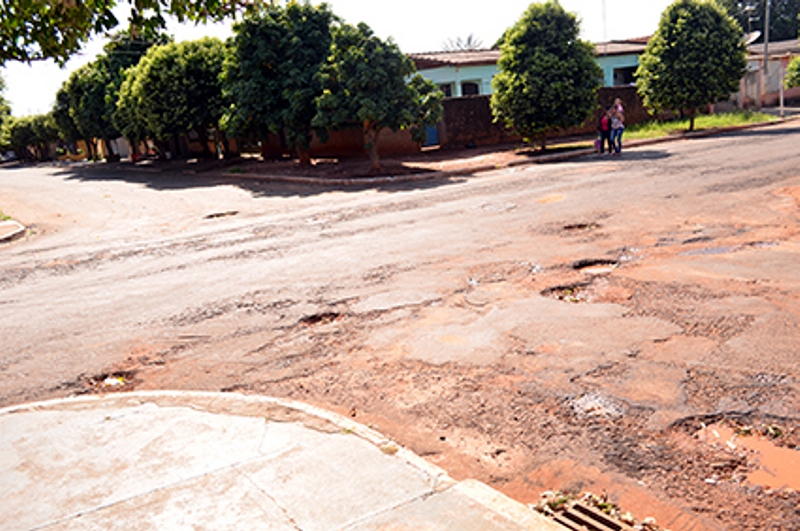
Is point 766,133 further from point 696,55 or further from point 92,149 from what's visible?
point 92,149

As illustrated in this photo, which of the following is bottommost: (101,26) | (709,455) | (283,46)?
(709,455)

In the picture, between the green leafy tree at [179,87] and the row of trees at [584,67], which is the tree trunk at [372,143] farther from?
the green leafy tree at [179,87]

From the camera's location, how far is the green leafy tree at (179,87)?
29328 millimetres

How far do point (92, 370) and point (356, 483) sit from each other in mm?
3529

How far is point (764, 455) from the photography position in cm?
377

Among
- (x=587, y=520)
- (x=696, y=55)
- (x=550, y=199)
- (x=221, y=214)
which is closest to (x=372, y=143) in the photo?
(x=221, y=214)

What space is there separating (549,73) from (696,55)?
679 centimetres

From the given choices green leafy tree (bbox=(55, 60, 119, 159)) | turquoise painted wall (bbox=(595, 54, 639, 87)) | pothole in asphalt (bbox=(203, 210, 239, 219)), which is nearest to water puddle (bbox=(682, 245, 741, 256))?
pothole in asphalt (bbox=(203, 210, 239, 219))

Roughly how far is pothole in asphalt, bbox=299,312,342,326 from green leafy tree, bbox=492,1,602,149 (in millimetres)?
16856

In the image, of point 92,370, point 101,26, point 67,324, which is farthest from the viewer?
point 67,324

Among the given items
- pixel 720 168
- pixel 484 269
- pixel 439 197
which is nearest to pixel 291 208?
pixel 439 197

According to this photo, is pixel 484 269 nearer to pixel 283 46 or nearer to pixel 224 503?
pixel 224 503

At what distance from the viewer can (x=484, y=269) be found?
8141mm

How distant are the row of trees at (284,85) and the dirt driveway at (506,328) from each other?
6.30 metres
